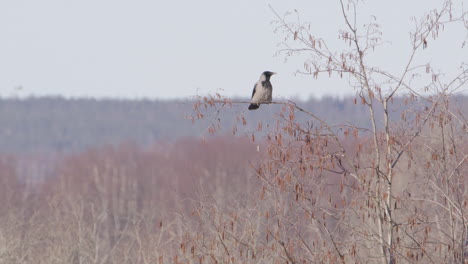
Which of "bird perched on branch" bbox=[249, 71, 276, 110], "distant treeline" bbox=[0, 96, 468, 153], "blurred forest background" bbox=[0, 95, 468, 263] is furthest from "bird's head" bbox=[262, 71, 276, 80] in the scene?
"distant treeline" bbox=[0, 96, 468, 153]

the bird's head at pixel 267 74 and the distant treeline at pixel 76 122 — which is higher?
the bird's head at pixel 267 74

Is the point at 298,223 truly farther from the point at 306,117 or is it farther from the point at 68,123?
the point at 68,123

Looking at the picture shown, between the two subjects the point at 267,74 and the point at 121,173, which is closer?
the point at 267,74

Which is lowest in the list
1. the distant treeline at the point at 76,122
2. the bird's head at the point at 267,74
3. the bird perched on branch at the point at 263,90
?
the distant treeline at the point at 76,122

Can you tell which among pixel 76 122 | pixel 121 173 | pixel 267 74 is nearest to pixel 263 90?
pixel 267 74

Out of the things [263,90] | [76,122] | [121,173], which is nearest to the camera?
[263,90]

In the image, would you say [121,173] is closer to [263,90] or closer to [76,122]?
[76,122]

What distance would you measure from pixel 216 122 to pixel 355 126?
1.26 metres

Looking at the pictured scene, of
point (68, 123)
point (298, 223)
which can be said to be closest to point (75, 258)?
point (298, 223)

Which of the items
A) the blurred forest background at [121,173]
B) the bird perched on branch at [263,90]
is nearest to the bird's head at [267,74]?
the bird perched on branch at [263,90]

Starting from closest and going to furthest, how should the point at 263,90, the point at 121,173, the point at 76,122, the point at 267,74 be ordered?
1. the point at 263,90
2. the point at 267,74
3. the point at 121,173
4. the point at 76,122

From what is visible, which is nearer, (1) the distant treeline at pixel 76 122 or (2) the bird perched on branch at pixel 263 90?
(2) the bird perched on branch at pixel 263 90

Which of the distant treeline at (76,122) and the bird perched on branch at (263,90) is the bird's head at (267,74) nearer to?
the bird perched on branch at (263,90)

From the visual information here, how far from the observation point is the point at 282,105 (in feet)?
33.8
